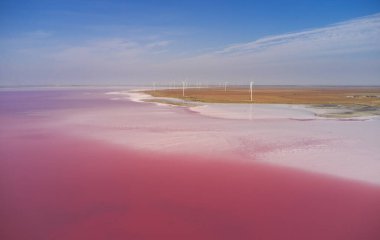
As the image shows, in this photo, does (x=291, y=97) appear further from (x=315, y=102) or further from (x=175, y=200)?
(x=175, y=200)

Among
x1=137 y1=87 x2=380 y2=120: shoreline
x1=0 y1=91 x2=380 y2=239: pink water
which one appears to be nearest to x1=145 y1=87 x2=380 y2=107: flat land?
x1=137 y1=87 x2=380 y2=120: shoreline

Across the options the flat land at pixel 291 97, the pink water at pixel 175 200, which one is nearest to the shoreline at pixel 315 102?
the flat land at pixel 291 97

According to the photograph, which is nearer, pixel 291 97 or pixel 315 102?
pixel 315 102

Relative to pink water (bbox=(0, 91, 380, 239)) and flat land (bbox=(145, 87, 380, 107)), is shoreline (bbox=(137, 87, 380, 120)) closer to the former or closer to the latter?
flat land (bbox=(145, 87, 380, 107))

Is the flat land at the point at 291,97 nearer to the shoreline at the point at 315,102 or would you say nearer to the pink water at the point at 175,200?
the shoreline at the point at 315,102

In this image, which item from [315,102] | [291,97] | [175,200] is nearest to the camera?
[175,200]

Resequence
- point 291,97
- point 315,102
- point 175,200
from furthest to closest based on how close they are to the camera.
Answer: point 291,97 → point 315,102 → point 175,200

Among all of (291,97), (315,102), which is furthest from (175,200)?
(291,97)

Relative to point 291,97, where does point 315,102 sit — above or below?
below

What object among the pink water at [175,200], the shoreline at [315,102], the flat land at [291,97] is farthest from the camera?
Result: the flat land at [291,97]
